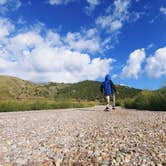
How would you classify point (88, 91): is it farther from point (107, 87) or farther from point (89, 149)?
point (89, 149)

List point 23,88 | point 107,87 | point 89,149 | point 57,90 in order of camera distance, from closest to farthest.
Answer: point 89,149, point 107,87, point 23,88, point 57,90

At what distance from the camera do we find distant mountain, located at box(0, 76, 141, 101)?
347ft

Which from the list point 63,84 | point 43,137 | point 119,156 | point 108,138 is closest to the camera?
point 119,156

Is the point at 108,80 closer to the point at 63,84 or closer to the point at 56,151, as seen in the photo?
the point at 56,151

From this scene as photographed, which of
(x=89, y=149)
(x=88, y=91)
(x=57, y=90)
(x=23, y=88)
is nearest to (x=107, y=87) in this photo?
(x=89, y=149)

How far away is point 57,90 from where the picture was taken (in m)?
148

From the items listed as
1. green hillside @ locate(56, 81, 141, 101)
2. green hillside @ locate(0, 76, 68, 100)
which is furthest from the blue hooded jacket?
green hillside @ locate(0, 76, 68, 100)

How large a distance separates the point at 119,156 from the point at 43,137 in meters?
3.14

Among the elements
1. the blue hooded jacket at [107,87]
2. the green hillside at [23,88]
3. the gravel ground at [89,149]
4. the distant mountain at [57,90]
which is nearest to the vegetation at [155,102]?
the blue hooded jacket at [107,87]

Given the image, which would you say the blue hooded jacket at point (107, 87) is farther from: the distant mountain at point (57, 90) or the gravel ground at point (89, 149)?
the distant mountain at point (57, 90)

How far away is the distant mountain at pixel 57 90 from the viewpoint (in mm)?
105625

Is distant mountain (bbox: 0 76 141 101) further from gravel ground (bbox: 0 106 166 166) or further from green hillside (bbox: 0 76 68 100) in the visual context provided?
gravel ground (bbox: 0 106 166 166)

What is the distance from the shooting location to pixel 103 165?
4.61 meters

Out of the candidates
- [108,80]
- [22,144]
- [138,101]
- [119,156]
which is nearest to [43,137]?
[22,144]
